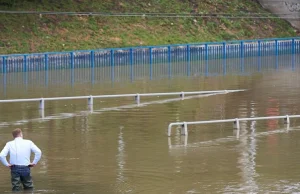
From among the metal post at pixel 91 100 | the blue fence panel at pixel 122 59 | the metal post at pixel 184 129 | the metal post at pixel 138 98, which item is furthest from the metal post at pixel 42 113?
the blue fence panel at pixel 122 59

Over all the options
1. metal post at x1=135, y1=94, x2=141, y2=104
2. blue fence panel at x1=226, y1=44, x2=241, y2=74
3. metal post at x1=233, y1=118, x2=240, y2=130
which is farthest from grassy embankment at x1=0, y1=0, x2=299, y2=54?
metal post at x1=233, y1=118, x2=240, y2=130

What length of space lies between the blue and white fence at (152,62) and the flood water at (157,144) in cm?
748

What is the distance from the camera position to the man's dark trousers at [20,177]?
1783 cm

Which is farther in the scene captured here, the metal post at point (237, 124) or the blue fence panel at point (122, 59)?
the blue fence panel at point (122, 59)

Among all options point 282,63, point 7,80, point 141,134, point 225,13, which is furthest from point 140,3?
point 141,134

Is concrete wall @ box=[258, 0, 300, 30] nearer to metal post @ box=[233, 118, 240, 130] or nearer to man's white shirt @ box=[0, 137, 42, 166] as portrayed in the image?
metal post @ box=[233, 118, 240, 130]

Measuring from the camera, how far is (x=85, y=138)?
86.7ft

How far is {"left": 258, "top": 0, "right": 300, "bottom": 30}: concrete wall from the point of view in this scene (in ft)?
222

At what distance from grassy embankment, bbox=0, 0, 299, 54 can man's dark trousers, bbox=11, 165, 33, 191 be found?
33.3m

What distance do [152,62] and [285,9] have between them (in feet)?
56.4

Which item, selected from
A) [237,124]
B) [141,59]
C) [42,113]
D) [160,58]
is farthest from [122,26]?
[237,124]

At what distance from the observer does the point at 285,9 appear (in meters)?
68.4

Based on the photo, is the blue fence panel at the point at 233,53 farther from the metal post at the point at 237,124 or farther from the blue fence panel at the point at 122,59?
the metal post at the point at 237,124

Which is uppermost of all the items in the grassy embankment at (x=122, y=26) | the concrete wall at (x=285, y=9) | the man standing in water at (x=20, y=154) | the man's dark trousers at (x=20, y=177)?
the concrete wall at (x=285, y=9)
